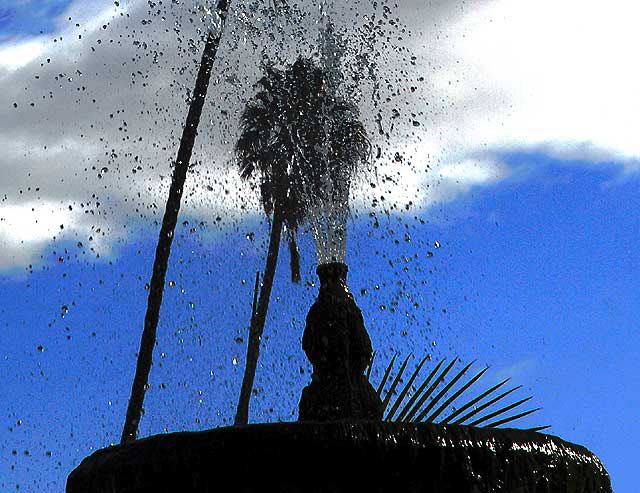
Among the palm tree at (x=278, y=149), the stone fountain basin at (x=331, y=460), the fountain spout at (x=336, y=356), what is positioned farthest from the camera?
the palm tree at (x=278, y=149)

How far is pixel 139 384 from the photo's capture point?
20.5 metres

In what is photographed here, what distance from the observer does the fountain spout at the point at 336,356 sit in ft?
23.2

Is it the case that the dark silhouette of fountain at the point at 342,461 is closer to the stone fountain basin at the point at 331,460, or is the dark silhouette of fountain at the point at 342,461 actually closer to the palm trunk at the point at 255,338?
the stone fountain basin at the point at 331,460

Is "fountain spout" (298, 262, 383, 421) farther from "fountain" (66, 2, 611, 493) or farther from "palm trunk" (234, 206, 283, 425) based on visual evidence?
"palm trunk" (234, 206, 283, 425)

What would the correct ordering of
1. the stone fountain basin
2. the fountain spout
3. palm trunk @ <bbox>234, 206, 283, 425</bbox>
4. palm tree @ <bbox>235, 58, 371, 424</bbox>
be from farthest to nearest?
1. palm trunk @ <bbox>234, 206, 283, 425</bbox>
2. palm tree @ <bbox>235, 58, 371, 424</bbox>
3. the fountain spout
4. the stone fountain basin

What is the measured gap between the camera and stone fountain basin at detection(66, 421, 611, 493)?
15.0ft

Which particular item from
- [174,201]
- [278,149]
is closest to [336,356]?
[174,201]

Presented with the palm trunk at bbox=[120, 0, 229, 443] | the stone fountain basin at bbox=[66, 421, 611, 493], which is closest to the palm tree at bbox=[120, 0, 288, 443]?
the palm trunk at bbox=[120, 0, 229, 443]

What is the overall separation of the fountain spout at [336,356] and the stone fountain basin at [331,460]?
2.18m

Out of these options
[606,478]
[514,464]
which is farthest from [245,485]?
[606,478]

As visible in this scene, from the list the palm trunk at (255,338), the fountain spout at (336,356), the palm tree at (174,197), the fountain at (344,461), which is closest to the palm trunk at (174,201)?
the palm tree at (174,197)

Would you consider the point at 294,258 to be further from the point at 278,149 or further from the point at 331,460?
the point at 331,460

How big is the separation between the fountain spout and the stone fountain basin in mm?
2181

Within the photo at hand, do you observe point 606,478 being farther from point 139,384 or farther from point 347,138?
point 139,384
